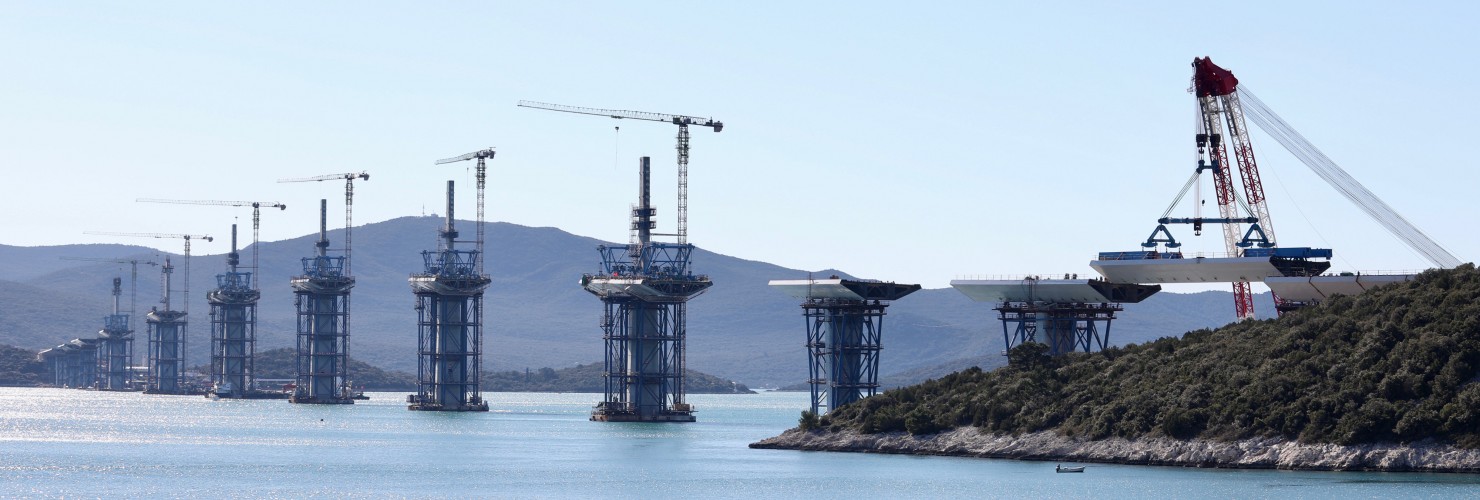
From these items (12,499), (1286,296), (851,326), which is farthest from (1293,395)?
(12,499)

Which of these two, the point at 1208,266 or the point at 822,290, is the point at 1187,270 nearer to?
the point at 1208,266

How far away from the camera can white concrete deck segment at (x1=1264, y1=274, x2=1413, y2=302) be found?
14362 cm

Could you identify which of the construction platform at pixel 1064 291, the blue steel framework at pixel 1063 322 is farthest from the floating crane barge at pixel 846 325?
the blue steel framework at pixel 1063 322

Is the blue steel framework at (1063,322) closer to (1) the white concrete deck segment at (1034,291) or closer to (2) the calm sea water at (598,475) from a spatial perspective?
(1) the white concrete deck segment at (1034,291)

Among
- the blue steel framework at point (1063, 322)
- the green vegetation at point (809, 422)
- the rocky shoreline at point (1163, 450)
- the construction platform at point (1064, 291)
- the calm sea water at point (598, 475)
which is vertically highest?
the construction platform at point (1064, 291)

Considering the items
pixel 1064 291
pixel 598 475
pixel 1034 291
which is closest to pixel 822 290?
pixel 1034 291

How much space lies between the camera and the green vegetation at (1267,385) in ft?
384

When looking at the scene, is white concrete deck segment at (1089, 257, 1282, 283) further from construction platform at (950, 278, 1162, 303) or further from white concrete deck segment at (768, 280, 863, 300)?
white concrete deck segment at (768, 280, 863, 300)

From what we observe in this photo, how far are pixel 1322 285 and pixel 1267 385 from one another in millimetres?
26395

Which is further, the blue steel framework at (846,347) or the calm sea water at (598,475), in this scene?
the blue steel framework at (846,347)

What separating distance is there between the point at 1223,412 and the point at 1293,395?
4.38 m

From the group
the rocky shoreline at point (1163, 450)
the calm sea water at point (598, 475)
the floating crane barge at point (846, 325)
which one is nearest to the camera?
the calm sea water at point (598, 475)

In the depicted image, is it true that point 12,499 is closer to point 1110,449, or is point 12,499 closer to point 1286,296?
point 1110,449

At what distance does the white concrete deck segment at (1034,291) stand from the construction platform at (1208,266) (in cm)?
279
